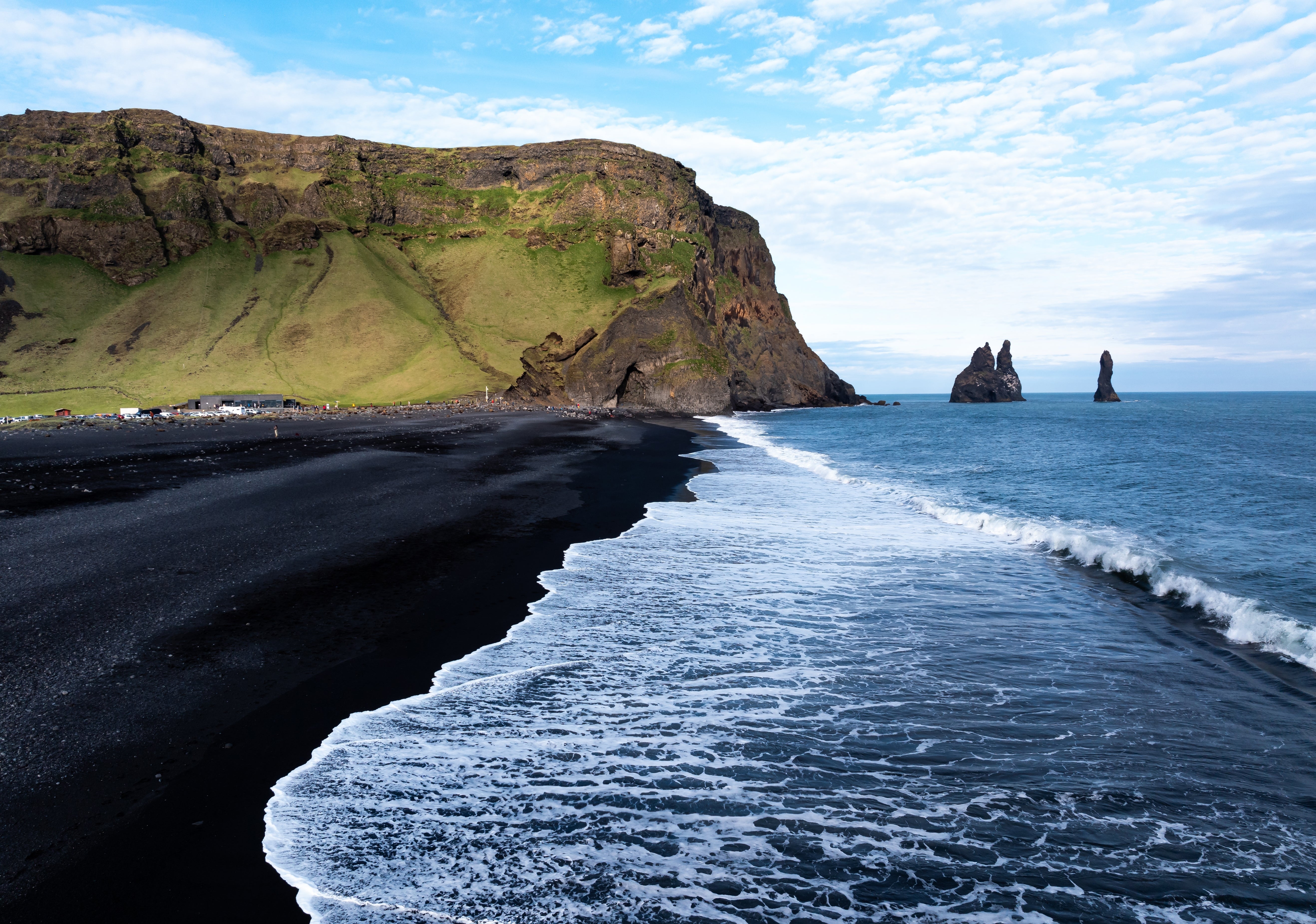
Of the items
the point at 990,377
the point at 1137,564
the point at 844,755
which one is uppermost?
the point at 990,377

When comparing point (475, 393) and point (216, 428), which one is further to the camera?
point (475, 393)

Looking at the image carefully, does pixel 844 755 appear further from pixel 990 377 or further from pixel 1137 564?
pixel 990 377

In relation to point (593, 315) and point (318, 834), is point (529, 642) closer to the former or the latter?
point (318, 834)

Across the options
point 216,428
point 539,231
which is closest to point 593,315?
point 539,231

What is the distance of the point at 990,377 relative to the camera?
641 ft

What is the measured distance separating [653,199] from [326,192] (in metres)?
68.2

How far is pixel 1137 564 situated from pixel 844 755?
12202mm

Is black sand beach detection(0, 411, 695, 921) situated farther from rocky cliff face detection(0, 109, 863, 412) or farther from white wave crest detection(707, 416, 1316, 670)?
rocky cliff face detection(0, 109, 863, 412)

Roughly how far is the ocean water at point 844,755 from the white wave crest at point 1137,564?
0.25 feet

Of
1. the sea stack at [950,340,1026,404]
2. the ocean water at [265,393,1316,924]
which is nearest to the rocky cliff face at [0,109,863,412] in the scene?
the sea stack at [950,340,1026,404]

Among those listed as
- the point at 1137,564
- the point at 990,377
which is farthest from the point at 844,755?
the point at 990,377

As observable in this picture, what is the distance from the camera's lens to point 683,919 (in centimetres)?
449

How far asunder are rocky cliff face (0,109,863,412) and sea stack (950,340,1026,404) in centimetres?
6146

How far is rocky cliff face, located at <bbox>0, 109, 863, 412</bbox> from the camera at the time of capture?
317ft
